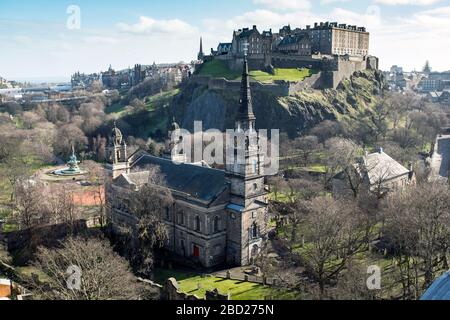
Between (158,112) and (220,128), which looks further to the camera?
(158,112)

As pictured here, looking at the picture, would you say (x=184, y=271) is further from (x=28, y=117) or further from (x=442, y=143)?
(x=28, y=117)

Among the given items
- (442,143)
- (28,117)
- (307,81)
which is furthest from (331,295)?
(28,117)

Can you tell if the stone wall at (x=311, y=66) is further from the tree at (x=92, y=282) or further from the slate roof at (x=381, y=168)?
the tree at (x=92, y=282)

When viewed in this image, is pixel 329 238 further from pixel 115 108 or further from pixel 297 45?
pixel 115 108

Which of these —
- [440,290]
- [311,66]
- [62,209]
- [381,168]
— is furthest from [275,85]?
[440,290]

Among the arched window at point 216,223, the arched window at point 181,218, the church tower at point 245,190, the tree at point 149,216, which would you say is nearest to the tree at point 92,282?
the tree at point 149,216

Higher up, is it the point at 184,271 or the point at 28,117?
the point at 28,117

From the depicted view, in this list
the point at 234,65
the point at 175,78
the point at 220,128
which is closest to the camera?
the point at 220,128
